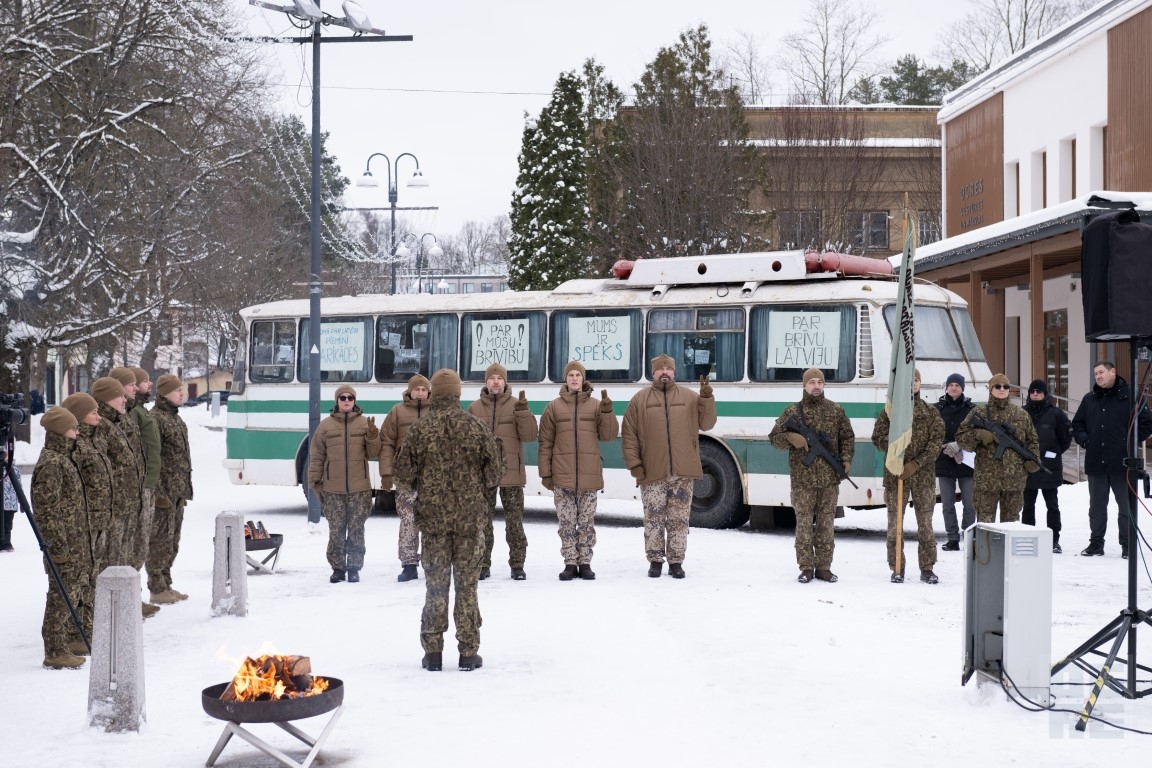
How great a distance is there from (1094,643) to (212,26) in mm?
21879

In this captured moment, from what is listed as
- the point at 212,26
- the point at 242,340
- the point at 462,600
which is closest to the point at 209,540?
the point at 242,340

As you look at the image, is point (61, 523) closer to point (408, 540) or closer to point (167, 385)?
point (167, 385)

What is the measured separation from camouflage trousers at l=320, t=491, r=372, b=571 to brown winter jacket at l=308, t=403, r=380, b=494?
83mm

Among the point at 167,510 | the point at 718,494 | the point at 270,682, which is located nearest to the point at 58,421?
the point at 167,510

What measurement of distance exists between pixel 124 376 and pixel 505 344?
8.10 m

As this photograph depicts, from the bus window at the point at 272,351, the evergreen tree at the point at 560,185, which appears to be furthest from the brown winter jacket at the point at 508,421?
the evergreen tree at the point at 560,185

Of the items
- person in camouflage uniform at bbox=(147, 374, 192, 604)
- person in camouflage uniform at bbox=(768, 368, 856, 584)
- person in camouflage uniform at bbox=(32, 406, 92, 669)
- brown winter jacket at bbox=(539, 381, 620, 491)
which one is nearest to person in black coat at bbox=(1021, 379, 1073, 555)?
person in camouflage uniform at bbox=(768, 368, 856, 584)

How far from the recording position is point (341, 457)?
491 inches

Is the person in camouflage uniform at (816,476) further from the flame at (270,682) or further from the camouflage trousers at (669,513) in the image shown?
the flame at (270,682)

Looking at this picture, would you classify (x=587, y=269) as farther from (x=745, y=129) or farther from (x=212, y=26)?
(x=212, y=26)

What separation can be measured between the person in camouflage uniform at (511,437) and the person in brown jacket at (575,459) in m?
0.22

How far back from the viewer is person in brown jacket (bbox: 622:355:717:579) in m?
→ 12.5

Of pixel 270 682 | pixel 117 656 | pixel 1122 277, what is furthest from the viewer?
pixel 1122 277

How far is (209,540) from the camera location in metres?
16.2
